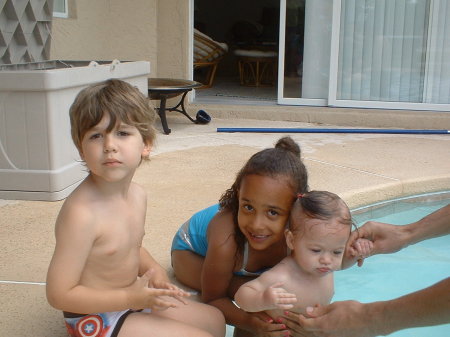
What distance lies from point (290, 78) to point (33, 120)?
4.39 metres

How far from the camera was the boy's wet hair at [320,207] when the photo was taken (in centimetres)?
186

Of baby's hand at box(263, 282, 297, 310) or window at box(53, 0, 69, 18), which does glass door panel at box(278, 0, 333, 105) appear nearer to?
window at box(53, 0, 69, 18)

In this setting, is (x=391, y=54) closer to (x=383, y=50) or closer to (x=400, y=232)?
(x=383, y=50)

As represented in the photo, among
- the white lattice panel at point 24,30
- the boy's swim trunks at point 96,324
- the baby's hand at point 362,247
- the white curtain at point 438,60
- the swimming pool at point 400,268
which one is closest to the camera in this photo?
the boy's swim trunks at point 96,324

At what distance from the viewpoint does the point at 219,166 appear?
4324 millimetres

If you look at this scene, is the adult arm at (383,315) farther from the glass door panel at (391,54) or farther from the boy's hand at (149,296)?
the glass door panel at (391,54)

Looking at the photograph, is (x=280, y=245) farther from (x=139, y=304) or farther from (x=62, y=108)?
(x=62, y=108)

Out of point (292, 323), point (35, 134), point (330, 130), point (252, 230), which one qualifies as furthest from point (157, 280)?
point (330, 130)

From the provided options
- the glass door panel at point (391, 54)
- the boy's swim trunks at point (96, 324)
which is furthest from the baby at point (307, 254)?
the glass door panel at point (391, 54)

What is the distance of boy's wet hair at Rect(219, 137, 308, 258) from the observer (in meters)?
1.92

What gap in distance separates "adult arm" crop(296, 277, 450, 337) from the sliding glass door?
5.44 metres

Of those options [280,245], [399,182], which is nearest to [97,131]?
[280,245]

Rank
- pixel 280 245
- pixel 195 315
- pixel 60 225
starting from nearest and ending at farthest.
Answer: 1. pixel 60 225
2. pixel 195 315
3. pixel 280 245

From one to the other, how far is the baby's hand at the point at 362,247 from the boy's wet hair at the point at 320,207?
0.75 feet
